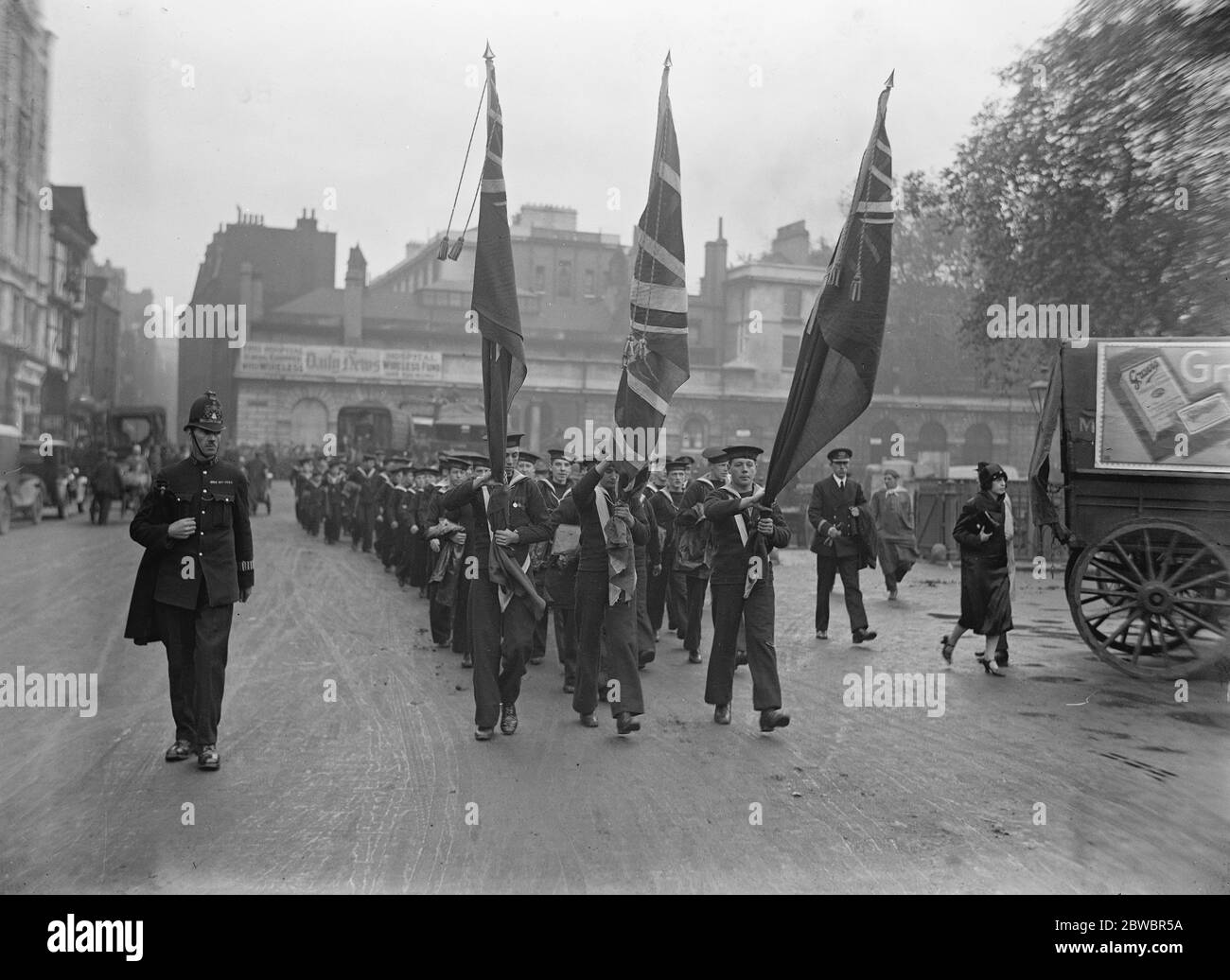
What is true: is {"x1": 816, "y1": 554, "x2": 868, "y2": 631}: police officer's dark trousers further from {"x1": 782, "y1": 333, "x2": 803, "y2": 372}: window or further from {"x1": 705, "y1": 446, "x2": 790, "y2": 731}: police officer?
{"x1": 782, "y1": 333, "x2": 803, "y2": 372}: window

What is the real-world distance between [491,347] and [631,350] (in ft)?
3.10

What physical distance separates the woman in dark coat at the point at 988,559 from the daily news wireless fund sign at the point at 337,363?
38.9 meters

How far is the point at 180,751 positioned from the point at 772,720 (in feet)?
12.5

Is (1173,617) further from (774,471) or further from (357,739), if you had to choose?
(357,739)

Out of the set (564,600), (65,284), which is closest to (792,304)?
(564,600)

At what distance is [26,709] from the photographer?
767cm

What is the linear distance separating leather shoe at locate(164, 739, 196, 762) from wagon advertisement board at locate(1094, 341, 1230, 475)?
25.0 feet

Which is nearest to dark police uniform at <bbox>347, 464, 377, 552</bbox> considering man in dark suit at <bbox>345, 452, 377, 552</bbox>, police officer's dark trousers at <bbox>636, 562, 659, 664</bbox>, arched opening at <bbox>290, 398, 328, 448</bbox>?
man in dark suit at <bbox>345, 452, 377, 552</bbox>

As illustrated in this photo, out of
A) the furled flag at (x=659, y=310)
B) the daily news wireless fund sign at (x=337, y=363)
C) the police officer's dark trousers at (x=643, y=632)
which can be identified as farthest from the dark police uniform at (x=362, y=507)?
the daily news wireless fund sign at (x=337, y=363)

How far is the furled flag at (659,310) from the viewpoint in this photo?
6.98 meters

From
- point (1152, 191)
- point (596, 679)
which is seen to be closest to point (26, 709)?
point (596, 679)

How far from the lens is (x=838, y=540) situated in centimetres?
1142

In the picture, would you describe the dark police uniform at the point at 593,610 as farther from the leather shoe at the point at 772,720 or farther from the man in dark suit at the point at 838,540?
the man in dark suit at the point at 838,540

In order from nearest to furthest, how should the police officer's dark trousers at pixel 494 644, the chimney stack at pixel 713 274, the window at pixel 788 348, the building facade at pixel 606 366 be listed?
1. the police officer's dark trousers at pixel 494 644
2. the building facade at pixel 606 366
3. the window at pixel 788 348
4. the chimney stack at pixel 713 274
